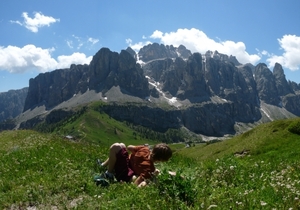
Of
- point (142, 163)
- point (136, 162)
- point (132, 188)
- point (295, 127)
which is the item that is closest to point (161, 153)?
point (142, 163)

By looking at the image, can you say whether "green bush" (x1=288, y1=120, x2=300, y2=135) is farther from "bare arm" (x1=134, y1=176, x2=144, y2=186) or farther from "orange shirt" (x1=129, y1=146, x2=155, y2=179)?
"bare arm" (x1=134, y1=176, x2=144, y2=186)

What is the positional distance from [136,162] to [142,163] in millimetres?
460

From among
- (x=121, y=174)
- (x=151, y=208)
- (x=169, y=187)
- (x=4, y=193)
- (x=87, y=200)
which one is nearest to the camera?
(x=151, y=208)

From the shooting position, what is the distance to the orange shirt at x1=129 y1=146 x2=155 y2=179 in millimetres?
12484

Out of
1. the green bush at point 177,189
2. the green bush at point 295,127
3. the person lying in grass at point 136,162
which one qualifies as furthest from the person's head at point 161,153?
the green bush at point 295,127

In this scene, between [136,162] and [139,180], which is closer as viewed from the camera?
[139,180]

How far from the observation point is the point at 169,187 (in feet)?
29.2

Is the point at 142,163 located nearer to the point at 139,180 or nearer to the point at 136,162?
the point at 136,162

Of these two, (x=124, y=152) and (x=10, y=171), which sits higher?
(x=124, y=152)

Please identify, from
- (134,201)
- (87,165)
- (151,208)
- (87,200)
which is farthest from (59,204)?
(87,165)

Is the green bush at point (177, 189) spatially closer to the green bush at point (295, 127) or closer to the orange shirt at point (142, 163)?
the orange shirt at point (142, 163)

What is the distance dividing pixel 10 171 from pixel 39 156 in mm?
3064

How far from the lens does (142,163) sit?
12.9m

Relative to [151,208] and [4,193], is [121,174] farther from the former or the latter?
[151,208]
